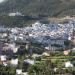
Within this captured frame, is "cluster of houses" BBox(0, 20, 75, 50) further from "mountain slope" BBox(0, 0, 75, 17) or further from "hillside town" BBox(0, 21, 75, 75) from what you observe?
"mountain slope" BBox(0, 0, 75, 17)

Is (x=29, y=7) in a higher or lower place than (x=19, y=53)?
higher

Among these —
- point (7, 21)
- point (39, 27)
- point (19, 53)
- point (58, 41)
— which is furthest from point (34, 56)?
point (7, 21)

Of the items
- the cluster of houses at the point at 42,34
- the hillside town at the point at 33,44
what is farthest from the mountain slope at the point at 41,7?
the hillside town at the point at 33,44

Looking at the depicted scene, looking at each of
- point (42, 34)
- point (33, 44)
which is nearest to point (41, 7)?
point (42, 34)

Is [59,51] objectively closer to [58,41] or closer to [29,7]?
[58,41]

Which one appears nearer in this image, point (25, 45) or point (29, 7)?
point (25, 45)

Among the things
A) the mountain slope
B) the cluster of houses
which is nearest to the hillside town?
the cluster of houses

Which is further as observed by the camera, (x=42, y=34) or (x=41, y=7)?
(x=41, y=7)

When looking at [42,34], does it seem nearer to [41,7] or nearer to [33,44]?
[33,44]

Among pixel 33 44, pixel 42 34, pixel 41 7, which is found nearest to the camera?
pixel 33 44

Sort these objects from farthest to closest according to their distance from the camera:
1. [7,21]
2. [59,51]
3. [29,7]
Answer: [29,7] → [7,21] → [59,51]
